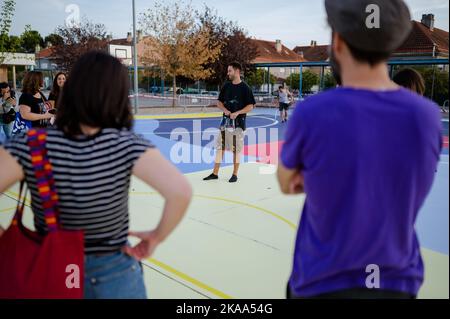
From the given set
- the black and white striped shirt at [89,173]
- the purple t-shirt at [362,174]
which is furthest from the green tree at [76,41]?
the purple t-shirt at [362,174]

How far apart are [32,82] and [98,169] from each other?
4.67 metres

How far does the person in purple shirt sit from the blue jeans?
654mm

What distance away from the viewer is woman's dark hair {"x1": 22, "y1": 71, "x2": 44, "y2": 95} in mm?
5387

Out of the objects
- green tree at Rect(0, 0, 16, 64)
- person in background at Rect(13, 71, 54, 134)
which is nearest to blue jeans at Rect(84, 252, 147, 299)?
person in background at Rect(13, 71, 54, 134)

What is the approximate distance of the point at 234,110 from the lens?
6.60 meters

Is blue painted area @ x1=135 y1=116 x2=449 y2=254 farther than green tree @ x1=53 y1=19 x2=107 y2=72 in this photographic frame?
No

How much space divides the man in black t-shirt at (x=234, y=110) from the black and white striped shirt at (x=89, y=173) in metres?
5.08

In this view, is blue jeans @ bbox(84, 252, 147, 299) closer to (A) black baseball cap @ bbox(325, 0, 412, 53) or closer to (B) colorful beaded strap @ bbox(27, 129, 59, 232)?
(B) colorful beaded strap @ bbox(27, 129, 59, 232)

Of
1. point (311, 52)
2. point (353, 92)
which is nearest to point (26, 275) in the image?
point (353, 92)

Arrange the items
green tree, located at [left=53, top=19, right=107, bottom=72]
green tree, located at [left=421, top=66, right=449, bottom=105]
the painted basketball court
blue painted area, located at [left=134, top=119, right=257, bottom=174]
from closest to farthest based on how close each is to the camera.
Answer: the painted basketball court < blue painted area, located at [left=134, top=119, right=257, bottom=174] < green tree, located at [left=421, top=66, right=449, bottom=105] < green tree, located at [left=53, top=19, right=107, bottom=72]

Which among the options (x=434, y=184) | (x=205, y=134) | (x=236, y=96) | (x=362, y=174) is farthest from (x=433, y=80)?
(x=362, y=174)

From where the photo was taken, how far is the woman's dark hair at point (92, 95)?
1418mm

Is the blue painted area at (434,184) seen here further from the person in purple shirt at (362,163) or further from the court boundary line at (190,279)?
the court boundary line at (190,279)

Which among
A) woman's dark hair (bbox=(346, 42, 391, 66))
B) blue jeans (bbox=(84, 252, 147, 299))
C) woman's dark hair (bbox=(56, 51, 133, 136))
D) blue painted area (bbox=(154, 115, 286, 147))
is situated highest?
woman's dark hair (bbox=(346, 42, 391, 66))
